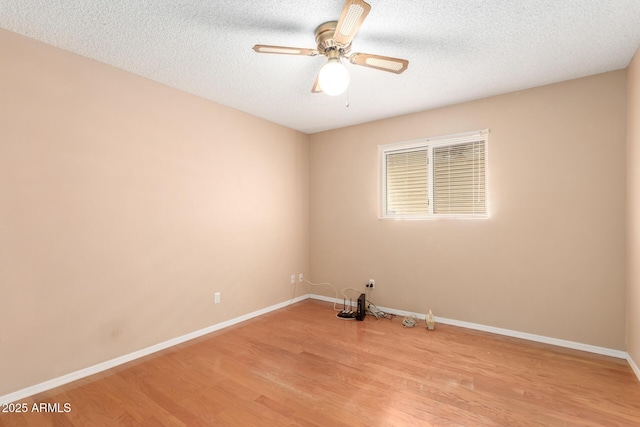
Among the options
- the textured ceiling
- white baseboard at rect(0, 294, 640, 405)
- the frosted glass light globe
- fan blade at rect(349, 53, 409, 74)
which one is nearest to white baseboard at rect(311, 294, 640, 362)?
white baseboard at rect(0, 294, 640, 405)

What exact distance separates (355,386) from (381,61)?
2.36 metres

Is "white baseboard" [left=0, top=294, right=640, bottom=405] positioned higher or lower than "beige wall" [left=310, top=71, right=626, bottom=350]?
lower

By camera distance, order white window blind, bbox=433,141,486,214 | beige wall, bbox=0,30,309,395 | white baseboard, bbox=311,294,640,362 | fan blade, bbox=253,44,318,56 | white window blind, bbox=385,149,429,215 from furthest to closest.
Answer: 1. white window blind, bbox=385,149,429,215
2. white window blind, bbox=433,141,486,214
3. white baseboard, bbox=311,294,640,362
4. beige wall, bbox=0,30,309,395
5. fan blade, bbox=253,44,318,56

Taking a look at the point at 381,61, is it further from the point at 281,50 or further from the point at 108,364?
the point at 108,364

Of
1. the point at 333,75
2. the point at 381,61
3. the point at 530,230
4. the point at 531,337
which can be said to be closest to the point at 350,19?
the point at 333,75

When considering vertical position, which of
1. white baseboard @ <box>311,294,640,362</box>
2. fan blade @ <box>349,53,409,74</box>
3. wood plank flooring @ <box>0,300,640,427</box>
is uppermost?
fan blade @ <box>349,53,409,74</box>

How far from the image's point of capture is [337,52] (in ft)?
6.97

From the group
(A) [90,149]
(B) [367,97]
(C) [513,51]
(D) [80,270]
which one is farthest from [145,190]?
(C) [513,51]

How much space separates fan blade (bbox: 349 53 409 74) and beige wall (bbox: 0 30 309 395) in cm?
201

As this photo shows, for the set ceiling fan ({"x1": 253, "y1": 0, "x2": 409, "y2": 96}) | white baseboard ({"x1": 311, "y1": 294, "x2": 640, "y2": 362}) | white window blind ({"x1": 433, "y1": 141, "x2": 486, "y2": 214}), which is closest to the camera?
ceiling fan ({"x1": 253, "y1": 0, "x2": 409, "y2": 96})

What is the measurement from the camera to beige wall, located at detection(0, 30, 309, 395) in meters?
2.15

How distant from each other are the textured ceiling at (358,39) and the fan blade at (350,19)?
191mm

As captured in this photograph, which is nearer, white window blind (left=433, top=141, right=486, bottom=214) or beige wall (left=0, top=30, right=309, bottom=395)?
beige wall (left=0, top=30, right=309, bottom=395)

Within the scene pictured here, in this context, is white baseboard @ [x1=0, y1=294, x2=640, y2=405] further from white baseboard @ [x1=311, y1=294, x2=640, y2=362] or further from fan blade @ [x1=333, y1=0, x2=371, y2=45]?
Result: fan blade @ [x1=333, y1=0, x2=371, y2=45]
